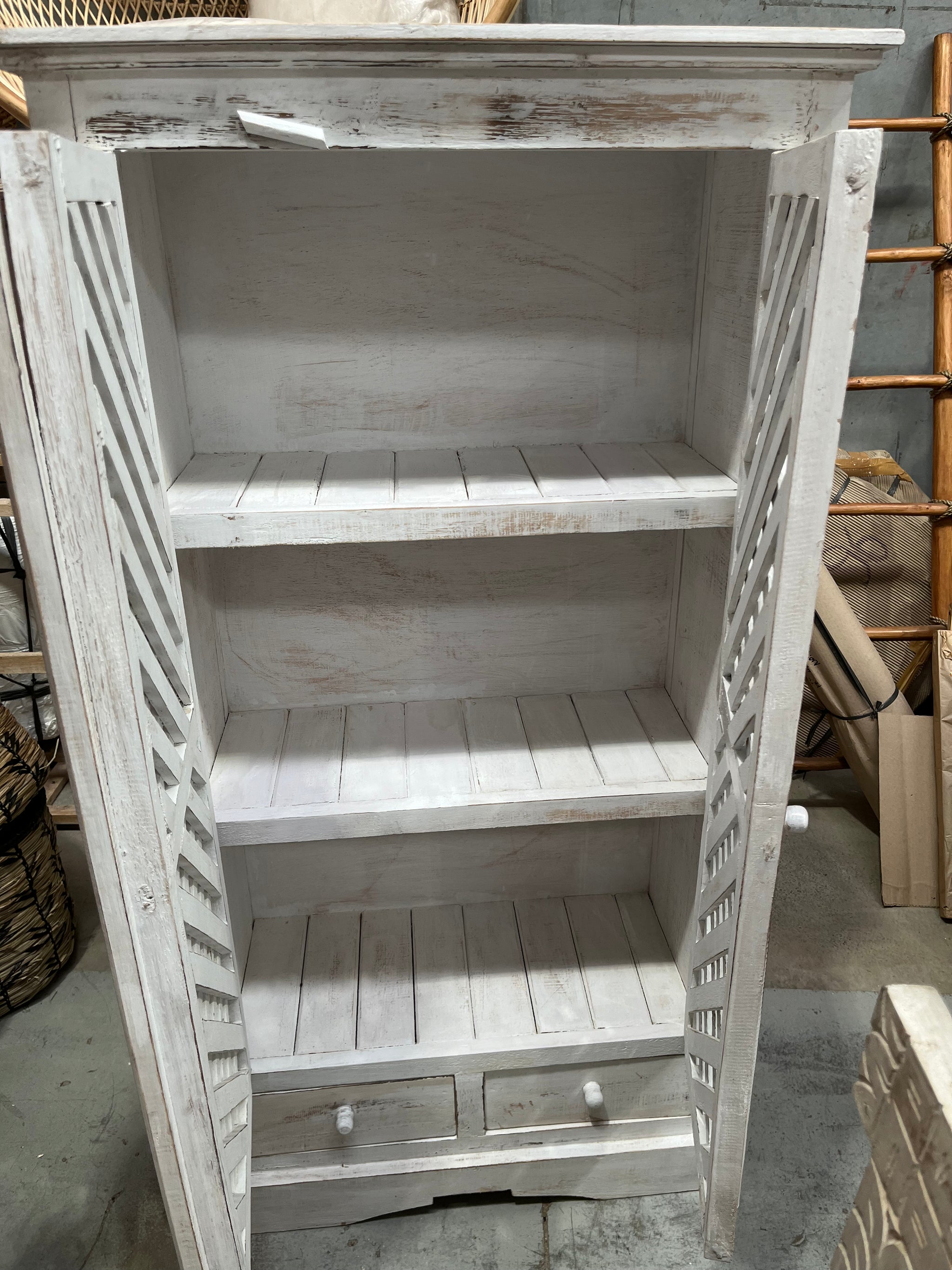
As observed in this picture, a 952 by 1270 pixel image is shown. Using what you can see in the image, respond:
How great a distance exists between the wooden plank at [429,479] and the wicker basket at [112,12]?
0.69 meters

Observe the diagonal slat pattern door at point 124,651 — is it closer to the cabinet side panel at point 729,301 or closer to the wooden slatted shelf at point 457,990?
the wooden slatted shelf at point 457,990

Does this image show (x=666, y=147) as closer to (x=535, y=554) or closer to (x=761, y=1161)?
(x=535, y=554)

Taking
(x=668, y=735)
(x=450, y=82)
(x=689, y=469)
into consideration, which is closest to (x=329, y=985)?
(x=668, y=735)

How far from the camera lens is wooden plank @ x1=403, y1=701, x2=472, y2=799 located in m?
1.50

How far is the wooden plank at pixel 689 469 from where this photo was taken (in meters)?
1.33

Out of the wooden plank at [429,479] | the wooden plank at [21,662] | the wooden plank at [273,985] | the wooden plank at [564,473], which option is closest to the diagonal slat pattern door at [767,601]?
the wooden plank at [564,473]

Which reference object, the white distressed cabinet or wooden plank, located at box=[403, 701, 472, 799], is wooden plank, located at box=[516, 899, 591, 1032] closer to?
the white distressed cabinet

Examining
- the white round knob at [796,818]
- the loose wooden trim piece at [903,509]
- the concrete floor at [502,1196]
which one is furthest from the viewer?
the loose wooden trim piece at [903,509]

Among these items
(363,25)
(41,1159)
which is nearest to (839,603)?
(363,25)

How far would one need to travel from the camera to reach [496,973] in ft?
5.86

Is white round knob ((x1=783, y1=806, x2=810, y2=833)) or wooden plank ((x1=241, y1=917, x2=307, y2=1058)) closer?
white round knob ((x1=783, y1=806, x2=810, y2=833))

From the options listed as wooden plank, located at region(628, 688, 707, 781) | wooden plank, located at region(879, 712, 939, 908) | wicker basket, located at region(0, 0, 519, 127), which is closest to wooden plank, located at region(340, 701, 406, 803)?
wooden plank, located at region(628, 688, 707, 781)

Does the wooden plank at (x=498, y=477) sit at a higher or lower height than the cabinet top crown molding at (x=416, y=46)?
lower

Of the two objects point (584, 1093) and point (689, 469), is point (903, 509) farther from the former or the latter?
point (584, 1093)
